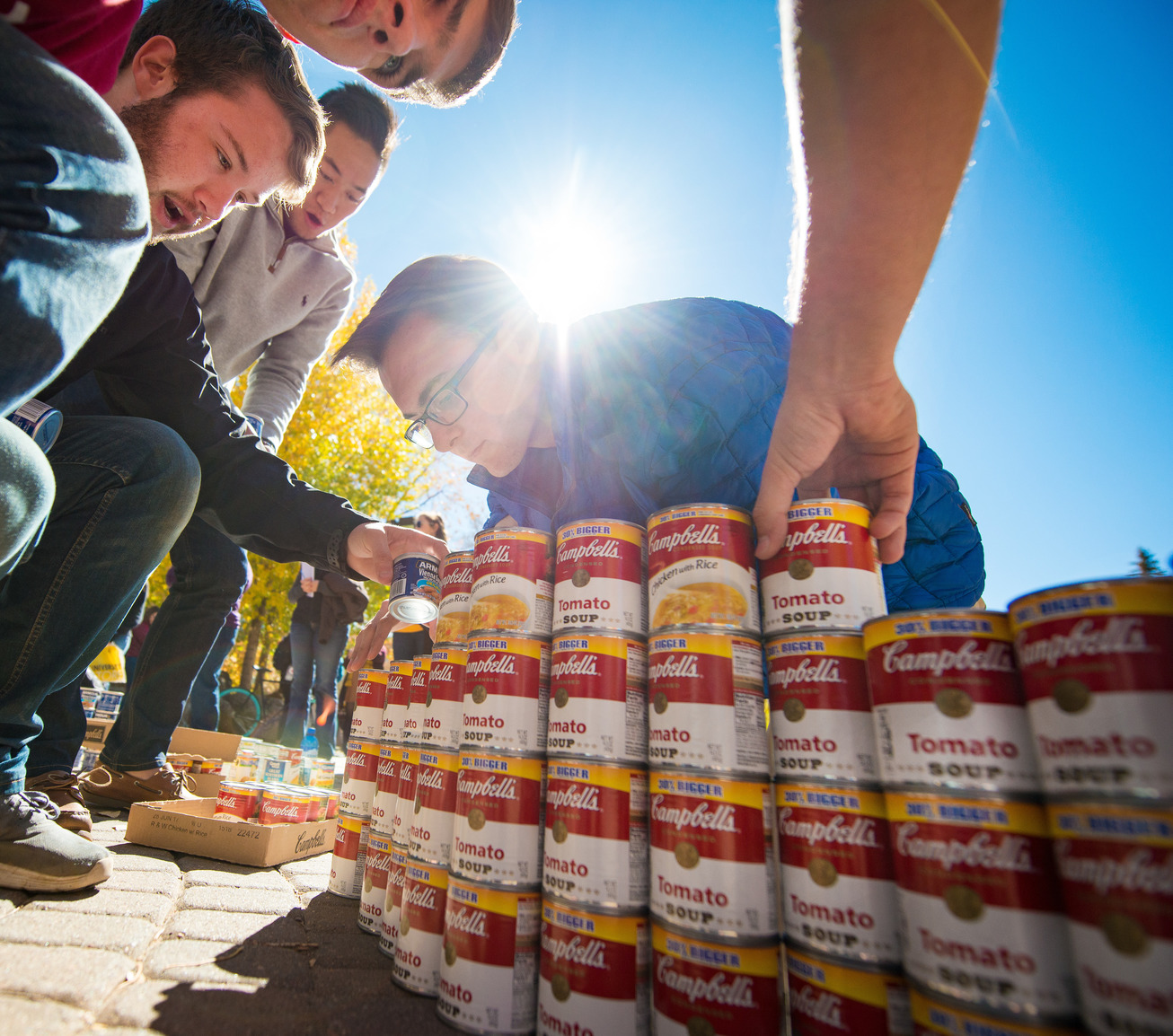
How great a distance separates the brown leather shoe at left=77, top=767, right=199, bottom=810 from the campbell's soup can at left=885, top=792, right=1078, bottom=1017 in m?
3.19

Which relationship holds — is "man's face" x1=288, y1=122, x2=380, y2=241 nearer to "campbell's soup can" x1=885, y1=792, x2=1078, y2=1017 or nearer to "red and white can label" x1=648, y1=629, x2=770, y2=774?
"red and white can label" x1=648, y1=629, x2=770, y2=774

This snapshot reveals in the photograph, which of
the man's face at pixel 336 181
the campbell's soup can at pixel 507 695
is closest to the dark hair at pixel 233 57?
the man's face at pixel 336 181

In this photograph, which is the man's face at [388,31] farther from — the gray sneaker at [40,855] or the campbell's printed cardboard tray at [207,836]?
the campbell's printed cardboard tray at [207,836]

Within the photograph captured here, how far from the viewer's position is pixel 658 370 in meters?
2.14

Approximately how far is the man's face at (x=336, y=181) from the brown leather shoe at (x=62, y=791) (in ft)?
11.1

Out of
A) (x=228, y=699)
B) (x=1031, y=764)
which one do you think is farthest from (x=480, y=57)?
(x=228, y=699)

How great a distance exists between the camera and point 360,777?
7.09 ft

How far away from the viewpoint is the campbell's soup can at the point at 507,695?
1.39m

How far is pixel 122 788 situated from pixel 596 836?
2759 mm

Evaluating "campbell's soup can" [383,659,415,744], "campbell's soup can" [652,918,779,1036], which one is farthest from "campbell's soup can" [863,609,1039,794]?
"campbell's soup can" [383,659,415,744]

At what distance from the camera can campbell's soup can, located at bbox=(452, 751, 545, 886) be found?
4.27 feet

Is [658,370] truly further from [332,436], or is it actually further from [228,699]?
[332,436]

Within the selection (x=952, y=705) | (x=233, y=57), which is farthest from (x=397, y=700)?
(x=233, y=57)

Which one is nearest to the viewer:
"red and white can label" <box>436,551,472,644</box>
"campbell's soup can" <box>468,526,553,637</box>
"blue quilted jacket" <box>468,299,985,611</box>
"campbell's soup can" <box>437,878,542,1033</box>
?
"campbell's soup can" <box>437,878,542,1033</box>
